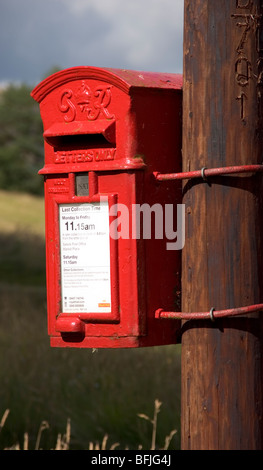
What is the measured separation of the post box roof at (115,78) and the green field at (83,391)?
310 cm

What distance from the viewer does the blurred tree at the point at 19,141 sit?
44.6 meters

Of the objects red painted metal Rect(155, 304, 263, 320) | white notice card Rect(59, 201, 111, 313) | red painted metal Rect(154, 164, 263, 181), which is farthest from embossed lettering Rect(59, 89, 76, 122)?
red painted metal Rect(155, 304, 263, 320)

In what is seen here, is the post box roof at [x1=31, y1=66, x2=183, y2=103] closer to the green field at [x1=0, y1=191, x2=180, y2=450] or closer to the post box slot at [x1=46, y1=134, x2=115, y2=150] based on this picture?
the post box slot at [x1=46, y1=134, x2=115, y2=150]

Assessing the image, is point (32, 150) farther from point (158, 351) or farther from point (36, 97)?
point (36, 97)

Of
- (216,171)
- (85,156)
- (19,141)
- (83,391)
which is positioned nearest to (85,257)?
(85,156)

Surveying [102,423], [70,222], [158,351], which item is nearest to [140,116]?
[70,222]

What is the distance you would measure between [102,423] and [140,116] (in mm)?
3905

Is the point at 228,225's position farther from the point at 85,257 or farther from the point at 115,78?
the point at 115,78

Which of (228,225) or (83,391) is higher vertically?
(228,225)

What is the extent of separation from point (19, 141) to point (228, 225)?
1779 inches

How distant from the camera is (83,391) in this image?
712 centimetres

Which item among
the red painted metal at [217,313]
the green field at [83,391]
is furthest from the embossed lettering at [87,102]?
the green field at [83,391]

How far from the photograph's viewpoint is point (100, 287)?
11.0 ft

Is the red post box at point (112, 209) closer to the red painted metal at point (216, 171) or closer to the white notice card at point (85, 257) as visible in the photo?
the white notice card at point (85, 257)
